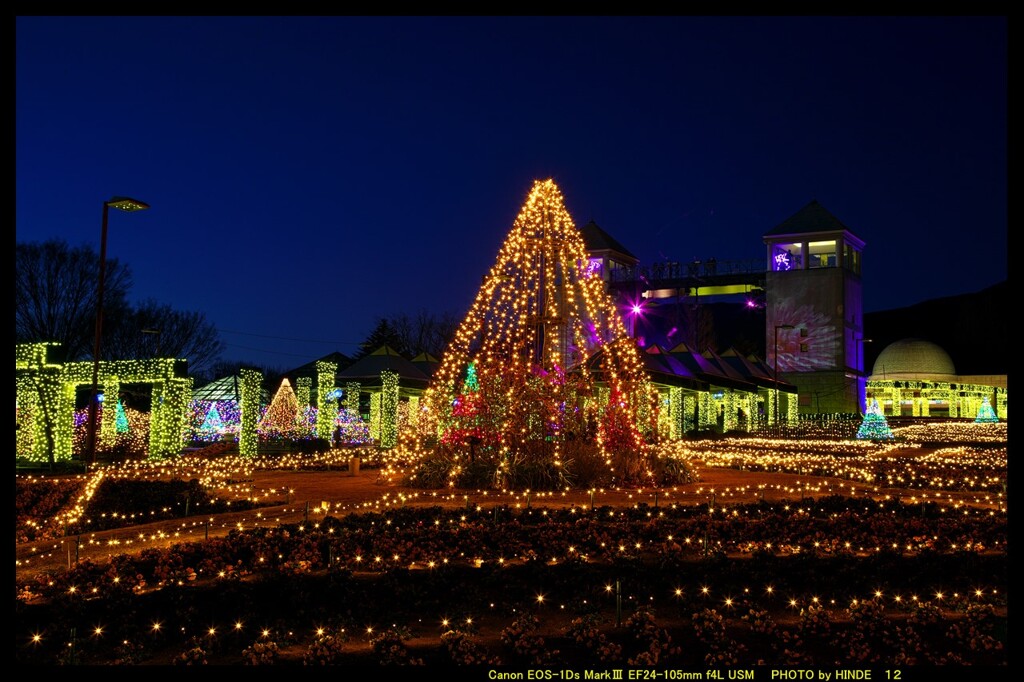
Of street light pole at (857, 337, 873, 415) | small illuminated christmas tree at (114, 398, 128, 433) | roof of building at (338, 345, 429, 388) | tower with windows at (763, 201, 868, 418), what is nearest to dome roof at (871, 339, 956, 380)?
street light pole at (857, 337, 873, 415)

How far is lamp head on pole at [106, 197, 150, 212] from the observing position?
1898 centimetres

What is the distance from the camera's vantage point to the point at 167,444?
79.6 ft

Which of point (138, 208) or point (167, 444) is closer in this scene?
point (138, 208)

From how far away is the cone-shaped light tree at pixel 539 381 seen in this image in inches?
633

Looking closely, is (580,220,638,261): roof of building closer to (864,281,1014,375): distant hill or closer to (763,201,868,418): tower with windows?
(763,201,868,418): tower with windows

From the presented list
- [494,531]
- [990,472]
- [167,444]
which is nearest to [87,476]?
[167,444]

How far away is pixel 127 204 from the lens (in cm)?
1905

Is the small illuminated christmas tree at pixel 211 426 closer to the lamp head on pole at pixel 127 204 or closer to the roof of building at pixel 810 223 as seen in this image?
the lamp head on pole at pixel 127 204

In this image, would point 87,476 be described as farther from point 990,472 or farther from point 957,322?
point 957,322

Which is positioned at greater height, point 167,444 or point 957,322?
point 957,322

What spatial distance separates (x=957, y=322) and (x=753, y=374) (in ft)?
270

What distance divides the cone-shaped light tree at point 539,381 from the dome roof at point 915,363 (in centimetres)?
6219

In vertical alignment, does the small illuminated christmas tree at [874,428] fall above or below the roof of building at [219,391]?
below

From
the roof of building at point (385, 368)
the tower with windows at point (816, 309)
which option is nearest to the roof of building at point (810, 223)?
the tower with windows at point (816, 309)
